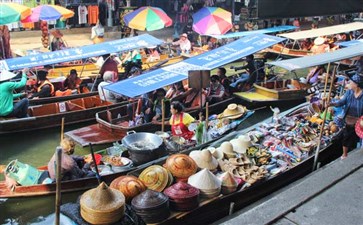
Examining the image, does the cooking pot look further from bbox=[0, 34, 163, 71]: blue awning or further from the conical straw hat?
bbox=[0, 34, 163, 71]: blue awning

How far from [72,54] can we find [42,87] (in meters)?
1.26

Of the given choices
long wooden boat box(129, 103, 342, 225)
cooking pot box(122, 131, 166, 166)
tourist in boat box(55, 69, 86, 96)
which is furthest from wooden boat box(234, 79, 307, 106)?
cooking pot box(122, 131, 166, 166)

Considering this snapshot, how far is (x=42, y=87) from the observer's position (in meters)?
10.5

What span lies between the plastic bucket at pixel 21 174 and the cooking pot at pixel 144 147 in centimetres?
159

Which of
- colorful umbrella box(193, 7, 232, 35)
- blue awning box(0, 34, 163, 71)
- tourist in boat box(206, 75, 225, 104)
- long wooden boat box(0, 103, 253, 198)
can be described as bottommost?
long wooden boat box(0, 103, 253, 198)

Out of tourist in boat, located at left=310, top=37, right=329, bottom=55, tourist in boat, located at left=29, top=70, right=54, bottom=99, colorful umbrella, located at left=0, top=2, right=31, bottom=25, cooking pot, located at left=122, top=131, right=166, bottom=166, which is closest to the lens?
cooking pot, located at left=122, top=131, right=166, bottom=166

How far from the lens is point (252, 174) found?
6.31 metres

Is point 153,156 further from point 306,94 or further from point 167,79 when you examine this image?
point 306,94

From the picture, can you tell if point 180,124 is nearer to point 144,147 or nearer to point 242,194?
point 144,147

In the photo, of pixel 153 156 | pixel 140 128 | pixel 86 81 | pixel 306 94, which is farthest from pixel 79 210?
pixel 306 94

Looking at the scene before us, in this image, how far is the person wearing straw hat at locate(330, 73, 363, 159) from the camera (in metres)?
6.71

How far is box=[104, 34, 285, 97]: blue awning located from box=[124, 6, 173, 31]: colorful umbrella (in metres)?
4.13

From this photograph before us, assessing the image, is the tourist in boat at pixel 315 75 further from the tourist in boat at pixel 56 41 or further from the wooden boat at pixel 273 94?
the tourist in boat at pixel 56 41

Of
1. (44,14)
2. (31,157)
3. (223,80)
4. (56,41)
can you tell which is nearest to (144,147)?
(31,157)
